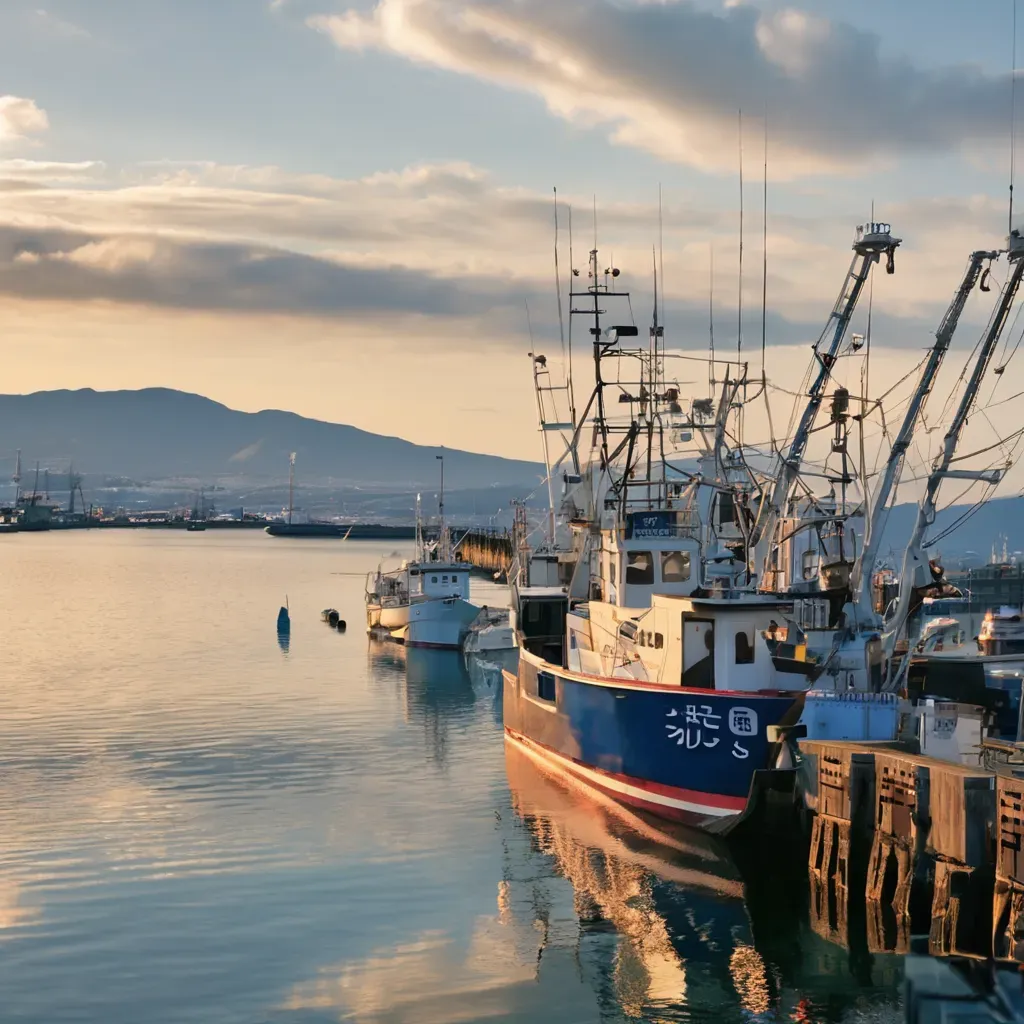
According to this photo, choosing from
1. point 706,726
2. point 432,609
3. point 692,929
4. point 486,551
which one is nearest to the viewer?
point 692,929

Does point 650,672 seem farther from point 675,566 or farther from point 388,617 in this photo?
point 388,617

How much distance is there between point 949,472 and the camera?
41.3 m

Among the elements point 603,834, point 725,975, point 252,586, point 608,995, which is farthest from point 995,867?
point 252,586

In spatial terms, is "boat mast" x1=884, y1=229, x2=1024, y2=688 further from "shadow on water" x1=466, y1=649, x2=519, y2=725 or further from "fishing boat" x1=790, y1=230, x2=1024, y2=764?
"shadow on water" x1=466, y1=649, x2=519, y2=725

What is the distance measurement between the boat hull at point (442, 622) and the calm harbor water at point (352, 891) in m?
23.0

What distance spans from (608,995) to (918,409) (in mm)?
23592

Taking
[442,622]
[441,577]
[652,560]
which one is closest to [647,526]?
[652,560]

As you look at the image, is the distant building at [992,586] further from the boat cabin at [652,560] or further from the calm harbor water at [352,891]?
the boat cabin at [652,560]

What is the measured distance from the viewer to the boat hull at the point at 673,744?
30484 mm

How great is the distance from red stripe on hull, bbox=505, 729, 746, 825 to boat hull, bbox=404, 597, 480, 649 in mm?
37359

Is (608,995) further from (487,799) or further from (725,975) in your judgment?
(487,799)

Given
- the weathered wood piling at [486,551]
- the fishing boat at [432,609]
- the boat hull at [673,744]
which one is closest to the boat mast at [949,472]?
the boat hull at [673,744]

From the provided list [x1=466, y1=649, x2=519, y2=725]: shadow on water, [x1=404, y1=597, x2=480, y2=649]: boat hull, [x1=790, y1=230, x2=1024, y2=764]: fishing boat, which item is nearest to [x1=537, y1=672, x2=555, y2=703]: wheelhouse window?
[x1=790, y1=230, x2=1024, y2=764]: fishing boat

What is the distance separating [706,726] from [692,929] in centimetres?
537
